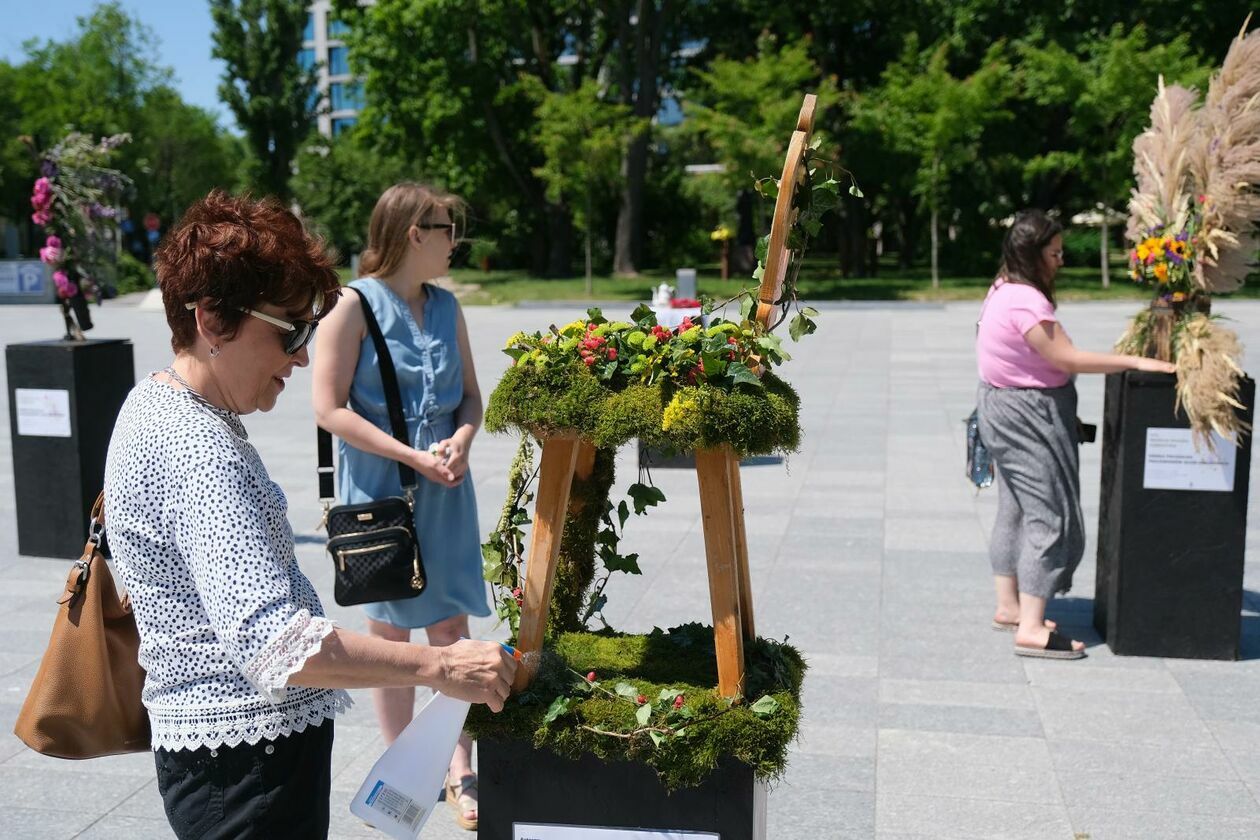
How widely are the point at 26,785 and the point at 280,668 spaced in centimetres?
272

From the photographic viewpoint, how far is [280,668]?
188 centimetres

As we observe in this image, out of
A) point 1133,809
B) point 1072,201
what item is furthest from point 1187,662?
point 1072,201

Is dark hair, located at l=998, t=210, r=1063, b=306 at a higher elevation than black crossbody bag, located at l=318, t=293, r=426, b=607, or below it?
higher

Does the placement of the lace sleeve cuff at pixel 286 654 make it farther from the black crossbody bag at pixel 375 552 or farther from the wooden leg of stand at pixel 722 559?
the black crossbody bag at pixel 375 552

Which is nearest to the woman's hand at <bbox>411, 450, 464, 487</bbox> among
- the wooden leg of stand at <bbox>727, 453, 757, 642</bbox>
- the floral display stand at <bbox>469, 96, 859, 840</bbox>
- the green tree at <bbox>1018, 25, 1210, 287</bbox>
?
the floral display stand at <bbox>469, 96, 859, 840</bbox>

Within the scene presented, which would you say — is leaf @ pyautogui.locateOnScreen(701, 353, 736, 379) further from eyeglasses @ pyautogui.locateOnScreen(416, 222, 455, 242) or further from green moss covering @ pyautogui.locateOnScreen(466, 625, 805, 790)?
eyeglasses @ pyautogui.locateOnScreen(416, 222, 455, 242)

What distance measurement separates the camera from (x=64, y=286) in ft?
23.0

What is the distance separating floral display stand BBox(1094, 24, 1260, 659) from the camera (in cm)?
484

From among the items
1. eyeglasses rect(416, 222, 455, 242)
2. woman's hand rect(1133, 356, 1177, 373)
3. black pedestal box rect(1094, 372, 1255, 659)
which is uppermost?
eyeglasses rect(416, 222, 455, 242)

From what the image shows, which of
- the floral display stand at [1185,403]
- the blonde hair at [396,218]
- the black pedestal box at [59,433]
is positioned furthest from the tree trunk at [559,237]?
the blonde hair at [396,218]

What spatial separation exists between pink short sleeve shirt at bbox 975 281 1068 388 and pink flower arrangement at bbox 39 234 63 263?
17.1ft

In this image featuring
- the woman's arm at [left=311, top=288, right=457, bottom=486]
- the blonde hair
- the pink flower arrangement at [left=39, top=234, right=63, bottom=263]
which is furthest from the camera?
the pink flower arrangement at [left=39, top=234, right=63, bottom=263]

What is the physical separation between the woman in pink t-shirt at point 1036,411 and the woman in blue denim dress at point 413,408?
8.11 ft

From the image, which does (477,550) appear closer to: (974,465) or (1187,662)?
(974,465)
